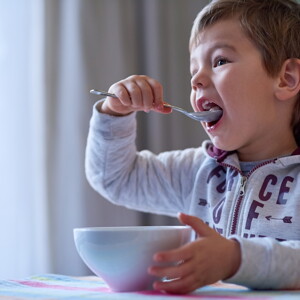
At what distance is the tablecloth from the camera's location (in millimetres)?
618

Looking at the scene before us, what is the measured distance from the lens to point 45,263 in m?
1.63

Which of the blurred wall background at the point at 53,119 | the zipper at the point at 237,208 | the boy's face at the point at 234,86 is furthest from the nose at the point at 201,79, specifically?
the blurred wall background at the point at 53,119

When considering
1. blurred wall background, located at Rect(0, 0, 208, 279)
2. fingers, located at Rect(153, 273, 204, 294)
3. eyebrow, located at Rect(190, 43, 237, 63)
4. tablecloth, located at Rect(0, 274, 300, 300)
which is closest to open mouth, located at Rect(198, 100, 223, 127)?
eyebrow, located at Rect(190, 43, 237, 63)

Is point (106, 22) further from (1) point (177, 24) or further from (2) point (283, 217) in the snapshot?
(2) point (283, 217)

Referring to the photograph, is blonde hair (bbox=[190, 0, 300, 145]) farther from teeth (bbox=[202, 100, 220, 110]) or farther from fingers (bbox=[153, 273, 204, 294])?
fingers (bbox=[153, 273, 204, 294])

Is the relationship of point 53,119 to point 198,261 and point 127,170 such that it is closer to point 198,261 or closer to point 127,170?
point 127,170

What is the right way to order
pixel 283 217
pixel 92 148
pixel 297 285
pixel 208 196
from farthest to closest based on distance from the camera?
1. pixel 92 148
2. pixel 208 196
3. pixel 283 217
4. pixel 297 285

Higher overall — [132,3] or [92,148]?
[132,3]

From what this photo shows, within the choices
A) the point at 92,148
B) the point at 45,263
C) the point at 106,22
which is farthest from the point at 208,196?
the point at 106,22

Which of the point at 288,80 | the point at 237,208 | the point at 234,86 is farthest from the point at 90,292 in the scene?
the point at 288,80

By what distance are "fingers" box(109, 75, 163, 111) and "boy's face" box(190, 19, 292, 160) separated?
90 millimetres

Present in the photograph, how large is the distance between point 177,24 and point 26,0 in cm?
56

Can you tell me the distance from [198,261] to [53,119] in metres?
1.10

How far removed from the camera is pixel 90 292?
2.25ft
